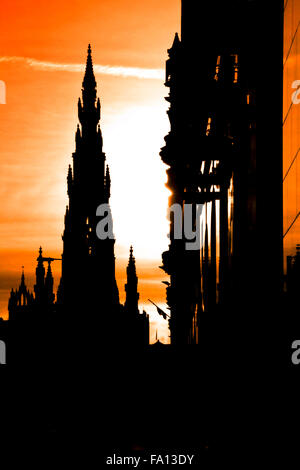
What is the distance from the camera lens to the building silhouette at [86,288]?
16412 cm

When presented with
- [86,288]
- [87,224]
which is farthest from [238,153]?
[87,224]

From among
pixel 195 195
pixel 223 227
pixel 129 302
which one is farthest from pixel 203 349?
pixel 129 302

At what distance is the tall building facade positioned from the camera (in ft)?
65.3

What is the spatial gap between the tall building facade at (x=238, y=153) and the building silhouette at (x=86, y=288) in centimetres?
12551

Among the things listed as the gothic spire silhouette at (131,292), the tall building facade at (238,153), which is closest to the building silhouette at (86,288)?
the gothic spire silhouette at (131,292)

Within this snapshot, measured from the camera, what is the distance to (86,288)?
166500mm

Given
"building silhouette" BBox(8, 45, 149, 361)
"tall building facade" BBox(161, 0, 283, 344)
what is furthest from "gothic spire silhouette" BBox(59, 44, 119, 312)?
"tall building facade" BBox(161, 0, 283, 344)

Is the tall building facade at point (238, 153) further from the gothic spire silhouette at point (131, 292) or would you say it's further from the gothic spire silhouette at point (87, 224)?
the gothic spire silhouette at point (131, 292)

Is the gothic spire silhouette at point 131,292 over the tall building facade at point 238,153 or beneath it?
over

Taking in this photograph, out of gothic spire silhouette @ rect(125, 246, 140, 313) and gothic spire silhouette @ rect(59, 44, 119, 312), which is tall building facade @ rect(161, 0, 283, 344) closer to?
gothic spire silhouette @ rect(59, 44, 119, 312)

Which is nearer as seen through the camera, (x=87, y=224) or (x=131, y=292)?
(x=131, y=292)

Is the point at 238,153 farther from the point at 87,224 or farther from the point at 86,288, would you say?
the point at 87,224

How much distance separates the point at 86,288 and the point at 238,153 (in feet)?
467
